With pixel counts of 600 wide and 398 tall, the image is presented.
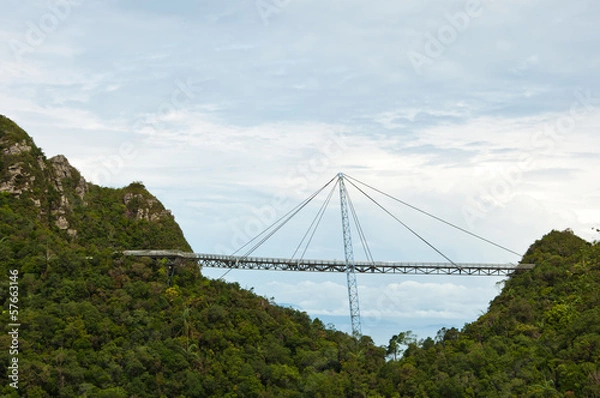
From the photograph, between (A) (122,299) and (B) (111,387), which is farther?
(A) (122,299)

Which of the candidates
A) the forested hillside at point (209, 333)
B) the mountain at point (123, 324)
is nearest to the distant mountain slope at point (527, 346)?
the forested hillside at point (209, 333)

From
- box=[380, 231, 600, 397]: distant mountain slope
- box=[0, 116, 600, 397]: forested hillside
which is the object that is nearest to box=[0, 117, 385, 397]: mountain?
box=[0, 116, 600, 397]: forested hillside

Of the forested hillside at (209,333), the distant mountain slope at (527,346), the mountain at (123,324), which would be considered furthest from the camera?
the mountain at (123,324)

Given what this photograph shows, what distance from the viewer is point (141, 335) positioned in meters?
57.1

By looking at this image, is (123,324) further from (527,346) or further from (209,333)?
(527,346)

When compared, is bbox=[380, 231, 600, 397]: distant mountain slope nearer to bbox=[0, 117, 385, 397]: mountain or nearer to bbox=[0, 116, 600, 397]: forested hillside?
bbox=[0, 116, 600, 397]: forested hillside

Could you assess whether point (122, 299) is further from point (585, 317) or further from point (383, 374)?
point (585, 317)

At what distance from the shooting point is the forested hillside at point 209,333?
51.8m

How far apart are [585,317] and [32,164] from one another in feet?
164

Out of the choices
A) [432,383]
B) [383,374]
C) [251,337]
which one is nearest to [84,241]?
[251,337]

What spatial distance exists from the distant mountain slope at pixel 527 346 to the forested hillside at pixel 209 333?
122 millimetres

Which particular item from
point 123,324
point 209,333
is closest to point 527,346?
point 209,333

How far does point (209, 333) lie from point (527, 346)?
24.7 meters

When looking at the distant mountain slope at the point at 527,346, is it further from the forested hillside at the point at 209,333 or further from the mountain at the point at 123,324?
the mountain at the point at 123,324
